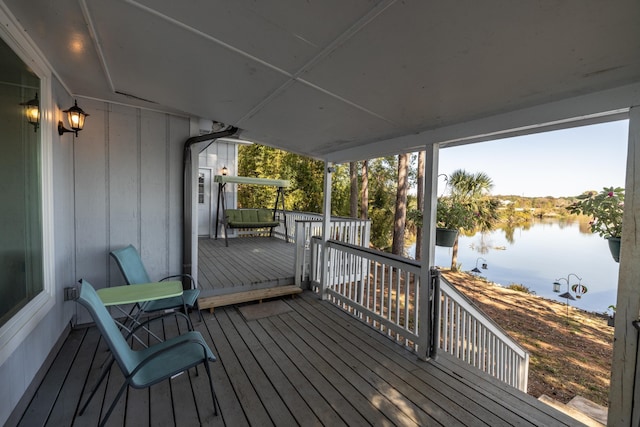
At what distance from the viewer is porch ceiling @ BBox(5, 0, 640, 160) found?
1196 millimetres

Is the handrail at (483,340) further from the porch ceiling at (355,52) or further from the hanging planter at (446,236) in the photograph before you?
the porch ceiling at (355,52)

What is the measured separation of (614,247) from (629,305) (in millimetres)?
423

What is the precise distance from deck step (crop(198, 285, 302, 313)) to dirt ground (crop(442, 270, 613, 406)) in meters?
4.28

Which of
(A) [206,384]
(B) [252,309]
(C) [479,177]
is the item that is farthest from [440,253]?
(A) [206,384]

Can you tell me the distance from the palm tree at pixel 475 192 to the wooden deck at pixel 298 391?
4814mm

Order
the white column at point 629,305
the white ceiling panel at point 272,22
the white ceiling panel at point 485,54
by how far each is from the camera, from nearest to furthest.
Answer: the white ceiling panel at point 485,54 < the white ceiling panel at point 272,22 < the white column at point 629,305

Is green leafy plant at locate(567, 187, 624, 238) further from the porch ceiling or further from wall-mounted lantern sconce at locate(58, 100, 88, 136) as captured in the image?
wall-mounted lantern sconce at locate(58, 100, 88, 136)

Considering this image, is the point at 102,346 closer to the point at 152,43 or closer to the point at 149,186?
the point at 149,186

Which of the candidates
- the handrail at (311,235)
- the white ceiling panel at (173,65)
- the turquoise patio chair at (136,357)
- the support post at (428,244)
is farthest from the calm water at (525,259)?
the turquoise patio chair at (136,357)

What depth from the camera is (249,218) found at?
798 cm

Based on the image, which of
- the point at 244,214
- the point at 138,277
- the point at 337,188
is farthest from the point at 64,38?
the point at 337,188

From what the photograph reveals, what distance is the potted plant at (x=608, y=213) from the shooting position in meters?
1.74

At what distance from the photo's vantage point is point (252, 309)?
3.80 meters

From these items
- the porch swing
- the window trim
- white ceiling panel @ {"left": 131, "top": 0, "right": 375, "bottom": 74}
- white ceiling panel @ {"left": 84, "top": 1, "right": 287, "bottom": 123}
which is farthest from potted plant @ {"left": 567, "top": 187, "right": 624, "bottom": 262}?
the porch swing
